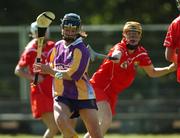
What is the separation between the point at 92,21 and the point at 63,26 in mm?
14947

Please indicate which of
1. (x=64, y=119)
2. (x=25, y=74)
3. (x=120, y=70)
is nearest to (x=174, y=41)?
(x=120, y=70)

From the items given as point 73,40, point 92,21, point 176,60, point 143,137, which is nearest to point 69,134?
point 73,40

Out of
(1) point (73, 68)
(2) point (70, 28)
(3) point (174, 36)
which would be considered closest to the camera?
(1) point (73, 68)

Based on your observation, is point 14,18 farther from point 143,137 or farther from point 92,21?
point 143,137

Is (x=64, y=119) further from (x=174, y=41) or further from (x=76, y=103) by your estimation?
(x=174, y=41)

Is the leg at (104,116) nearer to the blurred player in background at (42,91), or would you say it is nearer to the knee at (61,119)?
the knee at (61,119)

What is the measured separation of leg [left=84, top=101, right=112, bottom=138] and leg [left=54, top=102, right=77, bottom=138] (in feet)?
2.66

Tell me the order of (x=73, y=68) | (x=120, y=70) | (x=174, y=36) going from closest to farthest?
(x=73, y=68), (x=174, y=36), (x=120, y=70)


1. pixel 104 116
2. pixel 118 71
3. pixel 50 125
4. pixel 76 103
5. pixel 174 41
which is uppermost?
pixel 174 41

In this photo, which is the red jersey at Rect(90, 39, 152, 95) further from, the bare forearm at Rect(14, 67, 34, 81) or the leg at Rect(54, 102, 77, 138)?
the leg at Rect(54, 102, 77, 138)

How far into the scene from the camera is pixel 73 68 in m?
11.5

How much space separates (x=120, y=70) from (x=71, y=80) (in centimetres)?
126

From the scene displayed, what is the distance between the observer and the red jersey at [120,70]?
41.3 ft

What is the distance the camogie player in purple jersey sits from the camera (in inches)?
452
